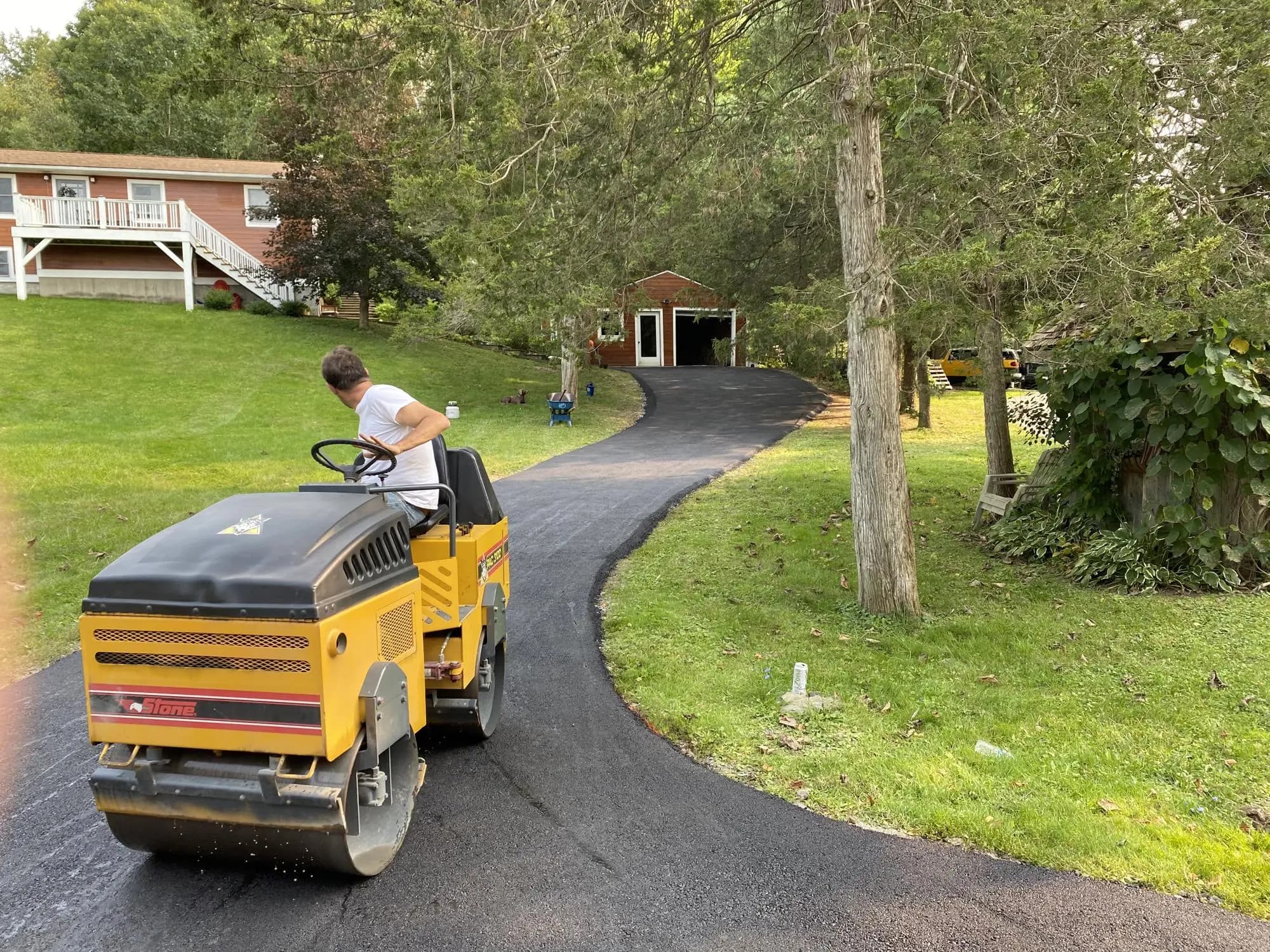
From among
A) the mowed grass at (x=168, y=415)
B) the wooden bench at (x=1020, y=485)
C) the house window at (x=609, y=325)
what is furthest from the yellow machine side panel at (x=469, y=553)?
the house window at (x=609, y=325)

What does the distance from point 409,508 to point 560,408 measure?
1628 centimetres

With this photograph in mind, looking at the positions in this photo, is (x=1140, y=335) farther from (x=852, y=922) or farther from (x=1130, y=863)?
(x=852, y=922)

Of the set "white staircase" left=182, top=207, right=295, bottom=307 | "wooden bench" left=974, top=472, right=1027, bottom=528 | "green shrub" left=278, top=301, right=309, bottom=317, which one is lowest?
"wooden bench" left=974, top=472, right=1027, bottom=528

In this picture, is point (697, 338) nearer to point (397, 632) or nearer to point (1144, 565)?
point (1144, 565)

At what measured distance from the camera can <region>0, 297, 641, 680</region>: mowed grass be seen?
891cm

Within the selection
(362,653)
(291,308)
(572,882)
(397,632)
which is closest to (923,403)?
(572,882)

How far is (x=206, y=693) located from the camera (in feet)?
9.37

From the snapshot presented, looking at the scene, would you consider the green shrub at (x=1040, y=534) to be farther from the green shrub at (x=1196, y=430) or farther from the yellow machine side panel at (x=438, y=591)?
the yellow machine side panel at (x=438, y=591)

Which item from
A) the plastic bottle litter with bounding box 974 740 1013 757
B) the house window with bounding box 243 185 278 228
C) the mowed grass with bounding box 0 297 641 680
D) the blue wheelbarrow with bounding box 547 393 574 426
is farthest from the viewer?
the house window with bounding box 243 185 278 228

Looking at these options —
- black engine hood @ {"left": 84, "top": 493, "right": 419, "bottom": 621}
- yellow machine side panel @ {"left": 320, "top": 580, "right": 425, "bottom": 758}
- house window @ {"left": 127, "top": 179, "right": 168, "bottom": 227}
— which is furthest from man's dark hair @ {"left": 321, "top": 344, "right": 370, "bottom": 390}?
house window @ {"left": 127, "top": 179, "right": 168, "bottom": 227}

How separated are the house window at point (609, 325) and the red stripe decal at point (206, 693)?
1704 centimetres

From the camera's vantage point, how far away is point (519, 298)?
25.7 feet

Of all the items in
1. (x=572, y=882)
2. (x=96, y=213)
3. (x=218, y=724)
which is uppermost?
(x=96, y=213)

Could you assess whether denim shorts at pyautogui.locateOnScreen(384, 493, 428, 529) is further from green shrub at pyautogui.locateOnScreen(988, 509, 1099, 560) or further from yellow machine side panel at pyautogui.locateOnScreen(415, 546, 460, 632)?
green shrub at pyautogui.locateOnScreen(988, 509, 1099, 560)
